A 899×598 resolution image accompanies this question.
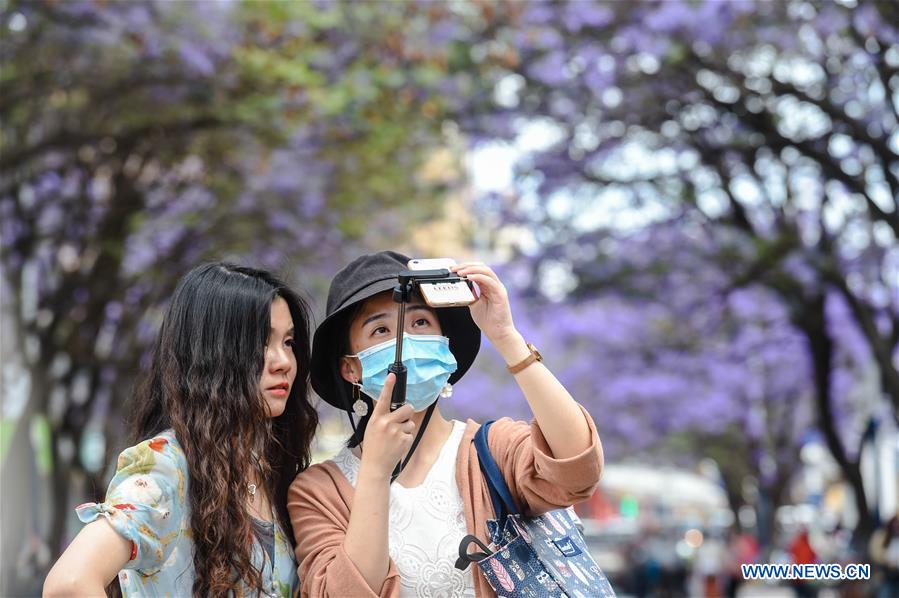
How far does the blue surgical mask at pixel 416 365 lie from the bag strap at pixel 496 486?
20cm

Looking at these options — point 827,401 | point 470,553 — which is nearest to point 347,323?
point 470,553

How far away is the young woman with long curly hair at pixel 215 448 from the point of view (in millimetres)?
3018

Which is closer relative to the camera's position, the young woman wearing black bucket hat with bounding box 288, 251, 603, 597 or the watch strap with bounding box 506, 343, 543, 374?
the young woman wearing black bucket hat with bounding box 288, 251, 603, 597

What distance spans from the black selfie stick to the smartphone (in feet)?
0.05

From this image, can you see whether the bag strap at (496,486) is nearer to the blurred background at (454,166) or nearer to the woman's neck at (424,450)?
the woman's neck at (424,450)

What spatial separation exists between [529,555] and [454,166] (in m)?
14.1

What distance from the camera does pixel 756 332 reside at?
19.5m

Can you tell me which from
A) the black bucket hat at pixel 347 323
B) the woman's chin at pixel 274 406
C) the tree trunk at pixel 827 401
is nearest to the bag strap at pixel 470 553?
the black bucket hat at pixel 347 323

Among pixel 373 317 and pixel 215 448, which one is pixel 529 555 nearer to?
pixel 373 317

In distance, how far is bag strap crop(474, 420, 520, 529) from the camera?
3268 millimetres

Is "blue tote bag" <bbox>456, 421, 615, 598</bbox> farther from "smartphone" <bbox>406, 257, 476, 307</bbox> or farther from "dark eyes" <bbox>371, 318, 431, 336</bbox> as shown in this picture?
"smartphone" <bbox>406, 257, 476, 307</bbox>

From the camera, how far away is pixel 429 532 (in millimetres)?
3256

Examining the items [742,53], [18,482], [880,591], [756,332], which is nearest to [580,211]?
[742,53]

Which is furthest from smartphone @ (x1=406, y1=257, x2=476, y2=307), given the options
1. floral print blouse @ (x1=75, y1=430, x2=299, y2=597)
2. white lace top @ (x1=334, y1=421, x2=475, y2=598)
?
floral print blouse @ (x1=75, y1=430, x2=299, y2=597)
